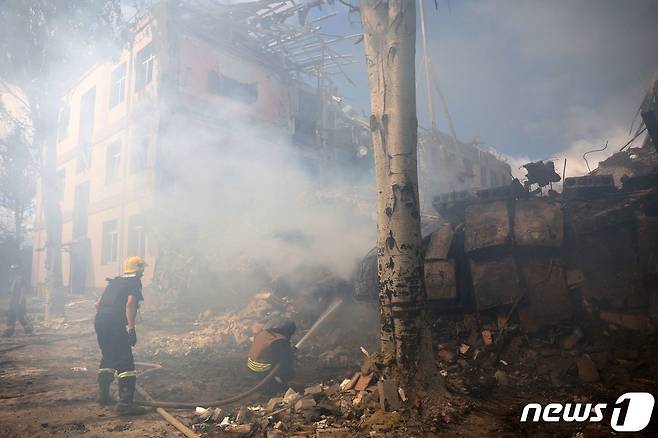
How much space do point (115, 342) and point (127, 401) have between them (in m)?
0.73

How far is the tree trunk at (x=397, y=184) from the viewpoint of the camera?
12.2 ft

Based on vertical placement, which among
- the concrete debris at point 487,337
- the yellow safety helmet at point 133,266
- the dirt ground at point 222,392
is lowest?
the dirt ground at point 222,392

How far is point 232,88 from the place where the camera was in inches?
636

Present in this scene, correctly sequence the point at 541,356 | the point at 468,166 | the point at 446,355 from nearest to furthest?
the point at 541,356 < the point at 446,355 < the point at 468,166

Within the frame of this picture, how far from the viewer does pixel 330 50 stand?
1783 cm

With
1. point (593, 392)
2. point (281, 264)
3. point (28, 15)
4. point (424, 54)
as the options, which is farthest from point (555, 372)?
point (28, 15)

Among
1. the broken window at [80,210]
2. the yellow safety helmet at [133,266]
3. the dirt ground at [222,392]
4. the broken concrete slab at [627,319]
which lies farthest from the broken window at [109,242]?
the broken concrete slab at [627,319]

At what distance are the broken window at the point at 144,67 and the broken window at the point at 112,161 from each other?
2849 millimetres

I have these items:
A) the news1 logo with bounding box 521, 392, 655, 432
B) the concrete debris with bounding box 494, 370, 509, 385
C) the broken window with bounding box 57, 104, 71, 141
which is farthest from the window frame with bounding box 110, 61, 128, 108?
the news1 logo with bounding box 521, 392, 655, 432

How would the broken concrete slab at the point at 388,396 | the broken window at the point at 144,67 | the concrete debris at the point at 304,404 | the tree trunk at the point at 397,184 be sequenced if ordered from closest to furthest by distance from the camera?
the broken concrete slab at the point at 388,396
the tree trunk at the point at 397,184
the concrete debris at the point at 304,404
the broken window at the point at 144,67

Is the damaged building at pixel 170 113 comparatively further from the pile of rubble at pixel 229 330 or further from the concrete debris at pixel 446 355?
the concrete debris at pixel 446 355

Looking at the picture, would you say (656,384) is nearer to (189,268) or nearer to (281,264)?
(281,264)

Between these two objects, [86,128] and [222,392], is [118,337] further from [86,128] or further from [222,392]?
[86,128]

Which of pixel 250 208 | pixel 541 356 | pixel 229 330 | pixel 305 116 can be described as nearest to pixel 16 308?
pixel 229 330
